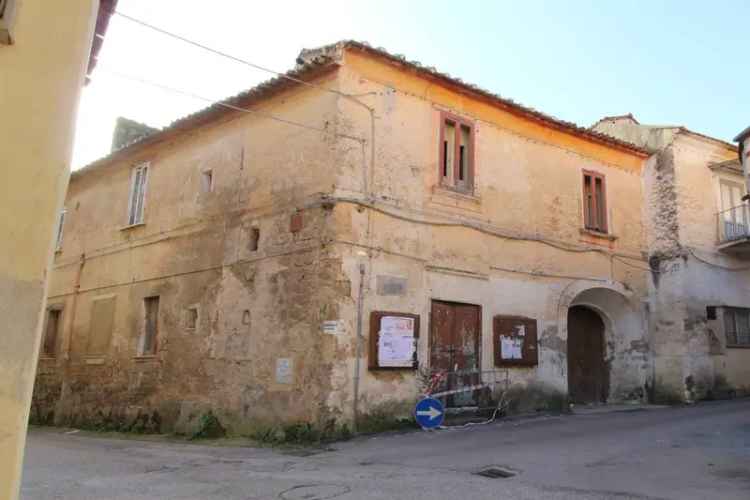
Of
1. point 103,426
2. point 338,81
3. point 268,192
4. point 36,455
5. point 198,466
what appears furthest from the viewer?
point 103,426

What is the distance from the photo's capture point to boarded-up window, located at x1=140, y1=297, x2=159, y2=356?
13812 millimetres

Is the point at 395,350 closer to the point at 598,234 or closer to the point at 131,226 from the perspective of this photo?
the point at 598,234

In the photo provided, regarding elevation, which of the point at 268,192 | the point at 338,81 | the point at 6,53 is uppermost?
the point at 338,81

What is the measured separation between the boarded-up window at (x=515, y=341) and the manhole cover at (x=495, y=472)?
5.05 m

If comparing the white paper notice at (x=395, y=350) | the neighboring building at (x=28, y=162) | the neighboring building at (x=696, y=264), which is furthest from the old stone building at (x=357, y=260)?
the neighboring building at (x=28, y=162)

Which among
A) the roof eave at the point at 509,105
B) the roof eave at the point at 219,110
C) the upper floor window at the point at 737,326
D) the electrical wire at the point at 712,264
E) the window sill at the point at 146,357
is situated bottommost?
the window sill at the point at 146,357

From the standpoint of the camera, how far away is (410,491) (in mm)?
6238

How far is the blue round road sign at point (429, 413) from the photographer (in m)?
10.5

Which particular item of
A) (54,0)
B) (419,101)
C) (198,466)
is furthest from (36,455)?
(419,101)

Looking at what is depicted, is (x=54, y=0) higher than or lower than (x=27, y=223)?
higher

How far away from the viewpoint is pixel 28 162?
11.4ft

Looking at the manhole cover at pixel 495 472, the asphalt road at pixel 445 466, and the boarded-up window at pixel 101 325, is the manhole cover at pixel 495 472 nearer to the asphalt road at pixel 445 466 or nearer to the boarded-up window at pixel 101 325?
the asphalt road at pixel 445 466

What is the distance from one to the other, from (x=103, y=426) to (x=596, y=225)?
12048 millimetres

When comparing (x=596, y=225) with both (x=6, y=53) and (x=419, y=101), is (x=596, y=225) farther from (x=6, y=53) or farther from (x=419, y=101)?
(x=6, y=53)
